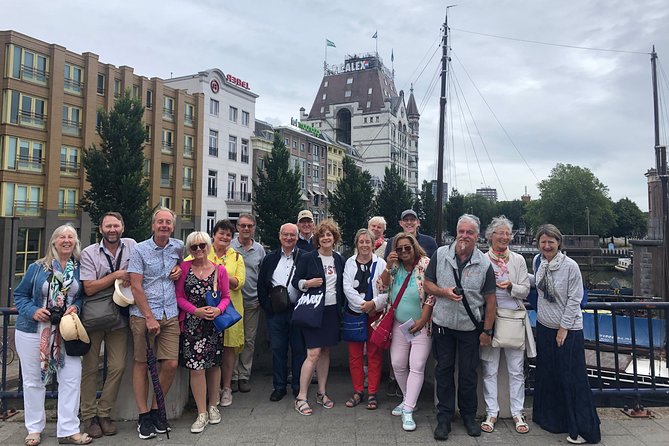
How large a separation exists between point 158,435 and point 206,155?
37.0 m

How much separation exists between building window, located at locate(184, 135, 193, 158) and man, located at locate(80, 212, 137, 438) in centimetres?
3527

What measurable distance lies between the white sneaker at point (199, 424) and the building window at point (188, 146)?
117ft

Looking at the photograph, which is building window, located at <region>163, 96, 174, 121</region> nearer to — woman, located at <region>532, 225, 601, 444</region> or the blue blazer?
the blue blazer

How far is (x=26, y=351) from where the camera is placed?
12.6 feet

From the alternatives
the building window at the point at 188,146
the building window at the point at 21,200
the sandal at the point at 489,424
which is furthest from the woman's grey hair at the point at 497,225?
the building window at the point at 188,146

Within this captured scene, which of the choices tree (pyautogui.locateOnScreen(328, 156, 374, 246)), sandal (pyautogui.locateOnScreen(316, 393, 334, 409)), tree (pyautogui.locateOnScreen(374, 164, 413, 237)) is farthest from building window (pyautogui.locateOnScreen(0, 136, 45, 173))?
sandal (pyautogui.locateOnScreen(316, 393, 334, 409))

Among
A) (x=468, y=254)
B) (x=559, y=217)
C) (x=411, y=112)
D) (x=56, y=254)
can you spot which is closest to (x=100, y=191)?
(x=56, y=254)

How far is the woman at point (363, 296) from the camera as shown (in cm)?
455

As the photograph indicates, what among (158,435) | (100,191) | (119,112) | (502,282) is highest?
(119,112)

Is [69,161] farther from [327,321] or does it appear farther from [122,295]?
[327,321]

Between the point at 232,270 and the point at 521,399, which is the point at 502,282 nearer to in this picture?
the point at 521,399

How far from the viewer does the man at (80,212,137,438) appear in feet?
12.9

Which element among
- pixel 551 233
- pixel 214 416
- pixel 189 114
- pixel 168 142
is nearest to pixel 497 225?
pixel 551 233

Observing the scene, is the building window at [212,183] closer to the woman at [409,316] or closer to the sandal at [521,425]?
the woman at [409,316]
